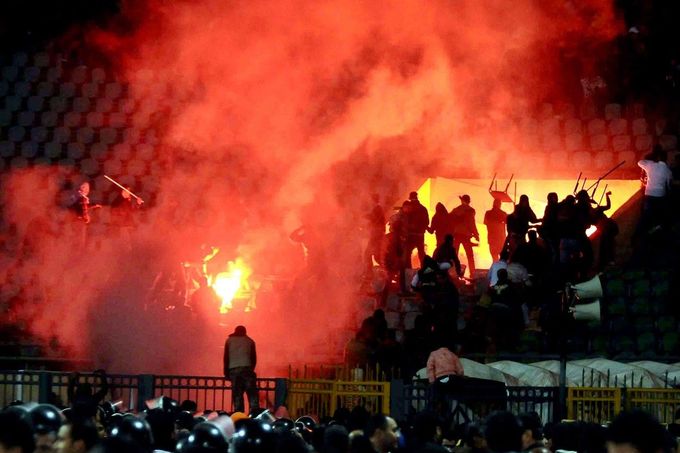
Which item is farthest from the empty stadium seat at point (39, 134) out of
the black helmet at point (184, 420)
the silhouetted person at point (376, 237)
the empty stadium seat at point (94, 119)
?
the black helmet at point (184, 420)

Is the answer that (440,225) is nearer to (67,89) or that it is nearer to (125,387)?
(125,387)

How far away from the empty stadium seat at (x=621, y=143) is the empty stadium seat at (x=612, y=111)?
31cm

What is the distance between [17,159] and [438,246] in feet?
28.3

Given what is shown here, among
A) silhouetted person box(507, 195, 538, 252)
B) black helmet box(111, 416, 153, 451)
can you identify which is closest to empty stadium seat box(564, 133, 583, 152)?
silhouetted person box(507, 195, 538, 252)

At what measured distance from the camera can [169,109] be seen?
95.2 feet

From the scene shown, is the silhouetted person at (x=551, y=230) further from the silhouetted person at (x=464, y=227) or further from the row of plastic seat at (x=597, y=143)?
the row of plastic seat at (x=597, y=143)

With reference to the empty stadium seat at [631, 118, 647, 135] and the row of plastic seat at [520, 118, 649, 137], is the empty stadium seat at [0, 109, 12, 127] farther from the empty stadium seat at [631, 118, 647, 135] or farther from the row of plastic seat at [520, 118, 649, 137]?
the empty stadium seat at [631, 118, 647, 135]

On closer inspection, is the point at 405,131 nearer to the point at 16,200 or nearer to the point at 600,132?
the point at 600,132

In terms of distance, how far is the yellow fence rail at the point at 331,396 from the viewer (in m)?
17.9

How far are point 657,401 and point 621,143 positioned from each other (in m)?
9.45

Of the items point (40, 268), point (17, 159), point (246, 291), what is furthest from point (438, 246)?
point (17, 159)

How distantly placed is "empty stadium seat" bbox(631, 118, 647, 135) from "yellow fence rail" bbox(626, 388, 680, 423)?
902 cm

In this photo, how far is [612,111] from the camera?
2655 cm

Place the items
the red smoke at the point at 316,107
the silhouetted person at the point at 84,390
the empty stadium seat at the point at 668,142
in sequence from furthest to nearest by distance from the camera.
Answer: the red smoke at the point at 316,107, the empty stadium seat at the point at 668,142, the silhouetted person at the point at 84,390
